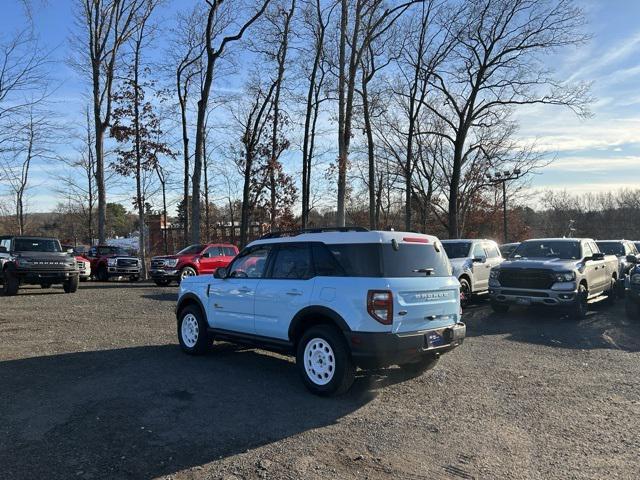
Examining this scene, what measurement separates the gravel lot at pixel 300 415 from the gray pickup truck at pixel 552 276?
2615 millimetres

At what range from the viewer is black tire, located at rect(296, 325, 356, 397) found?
5852 mm

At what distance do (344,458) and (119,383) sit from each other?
3432mm

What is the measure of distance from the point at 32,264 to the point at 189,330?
36.8 ft

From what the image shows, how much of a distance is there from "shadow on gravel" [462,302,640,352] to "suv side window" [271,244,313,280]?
202 inches

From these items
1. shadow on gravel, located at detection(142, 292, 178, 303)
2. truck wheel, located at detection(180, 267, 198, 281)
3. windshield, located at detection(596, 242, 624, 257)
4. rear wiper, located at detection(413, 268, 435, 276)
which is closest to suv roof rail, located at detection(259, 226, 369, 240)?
rear wiper, located at detection(413, 268, 435, 276)

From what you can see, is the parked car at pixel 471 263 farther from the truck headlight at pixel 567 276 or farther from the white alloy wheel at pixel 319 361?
the white alloy wheel at pixel 319 361

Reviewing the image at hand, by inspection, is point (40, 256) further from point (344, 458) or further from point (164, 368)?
point (344, 458)

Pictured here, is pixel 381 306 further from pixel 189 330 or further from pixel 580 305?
pixel 580 305

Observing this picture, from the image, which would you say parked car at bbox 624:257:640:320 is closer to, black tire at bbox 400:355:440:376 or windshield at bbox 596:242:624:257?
windshield at bbox 596:242:624:257

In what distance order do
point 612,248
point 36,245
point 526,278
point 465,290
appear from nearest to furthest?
point 526,278
point 465,290
point 36,245
point 612,248

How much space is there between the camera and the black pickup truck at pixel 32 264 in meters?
16.9

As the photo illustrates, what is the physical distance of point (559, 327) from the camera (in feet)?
37.1

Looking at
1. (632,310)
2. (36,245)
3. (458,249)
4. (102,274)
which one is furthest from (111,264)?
(632,310)

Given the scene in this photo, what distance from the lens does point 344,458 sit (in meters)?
4.43
